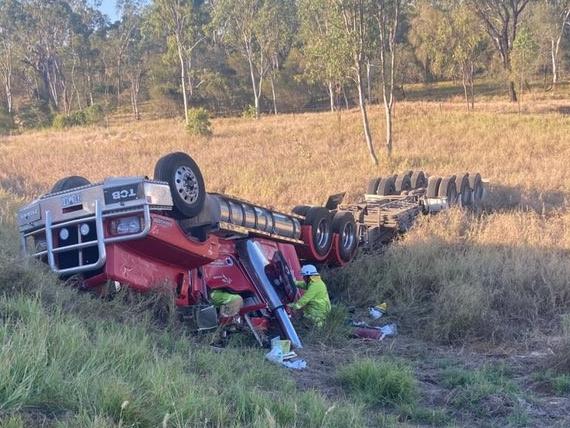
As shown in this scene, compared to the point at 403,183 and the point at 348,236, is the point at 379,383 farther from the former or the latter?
the point at 403,183

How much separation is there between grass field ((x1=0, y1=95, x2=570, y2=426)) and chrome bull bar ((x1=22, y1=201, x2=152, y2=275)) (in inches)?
10.3

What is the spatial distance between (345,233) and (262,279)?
2980mm

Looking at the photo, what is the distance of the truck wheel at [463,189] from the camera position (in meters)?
14.2

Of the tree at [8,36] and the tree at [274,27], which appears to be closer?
the tree at [274,27]

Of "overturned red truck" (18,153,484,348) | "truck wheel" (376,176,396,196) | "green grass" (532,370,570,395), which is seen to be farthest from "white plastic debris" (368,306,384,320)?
"truck wheel" (376,176,396,196)

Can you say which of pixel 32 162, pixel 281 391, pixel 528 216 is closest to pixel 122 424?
pixel 281 391

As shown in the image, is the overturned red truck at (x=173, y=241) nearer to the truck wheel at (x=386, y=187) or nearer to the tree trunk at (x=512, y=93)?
the truck wheel at (x=386, y=187)

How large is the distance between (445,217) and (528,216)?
5.88 feet

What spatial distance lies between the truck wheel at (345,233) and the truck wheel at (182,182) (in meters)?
3.44

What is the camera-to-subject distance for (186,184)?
21.6 ft

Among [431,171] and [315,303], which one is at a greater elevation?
[431,171]

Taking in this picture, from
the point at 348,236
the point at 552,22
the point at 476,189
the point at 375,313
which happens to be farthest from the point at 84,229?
the point at 552,22

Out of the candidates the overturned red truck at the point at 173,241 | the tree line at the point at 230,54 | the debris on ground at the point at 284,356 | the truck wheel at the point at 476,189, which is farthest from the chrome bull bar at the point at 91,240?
the tree line at the point at 230,54

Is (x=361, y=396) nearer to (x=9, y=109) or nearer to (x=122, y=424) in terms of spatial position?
(x=122, y=424)
